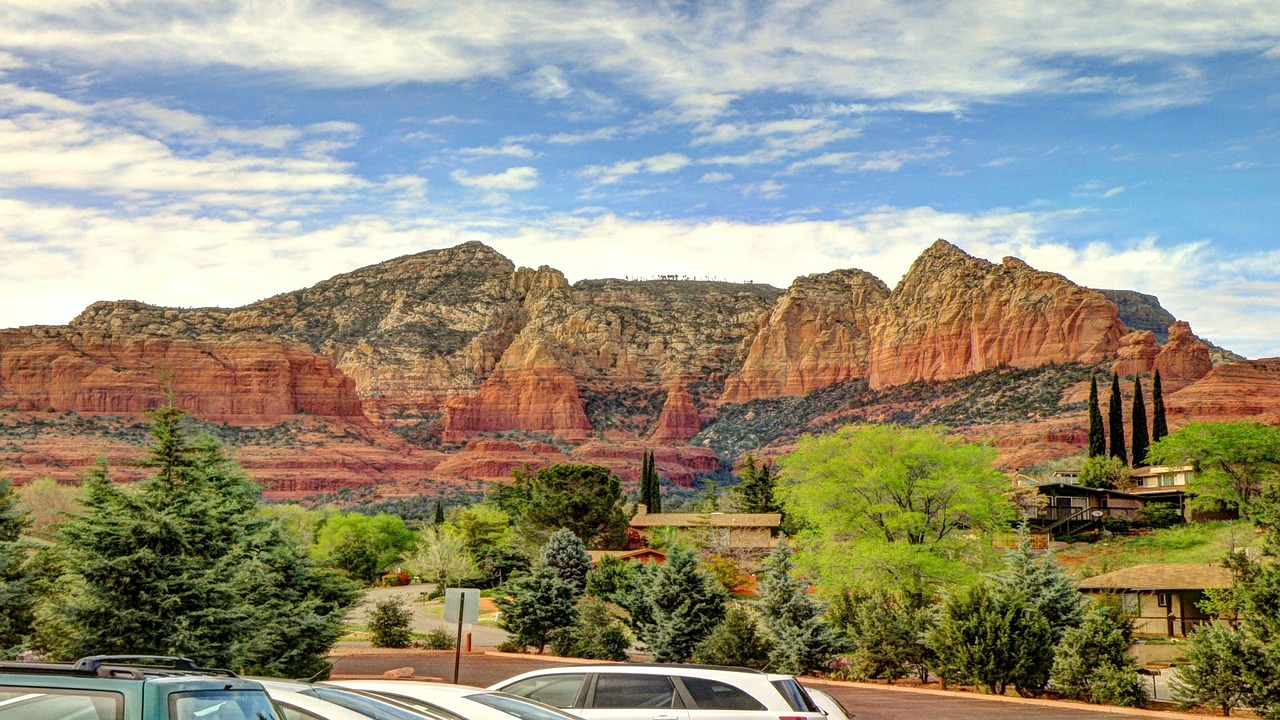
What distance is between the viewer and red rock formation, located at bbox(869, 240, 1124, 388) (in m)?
137

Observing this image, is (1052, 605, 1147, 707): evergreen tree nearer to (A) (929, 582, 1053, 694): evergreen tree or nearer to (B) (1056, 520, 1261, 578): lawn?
(A) (929, 582, 1053, 694): evergreen tree

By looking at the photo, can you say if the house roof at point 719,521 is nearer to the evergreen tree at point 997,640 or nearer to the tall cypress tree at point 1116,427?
the tall cypress tree at point 1116,427

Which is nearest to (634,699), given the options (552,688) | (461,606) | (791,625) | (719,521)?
(552,688)

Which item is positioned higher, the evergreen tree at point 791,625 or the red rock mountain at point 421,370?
the red rock mountain at point 421,370

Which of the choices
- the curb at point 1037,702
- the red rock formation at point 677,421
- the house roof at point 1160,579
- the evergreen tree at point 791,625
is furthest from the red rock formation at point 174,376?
the curb at point 1037,702

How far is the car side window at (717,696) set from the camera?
12656mm

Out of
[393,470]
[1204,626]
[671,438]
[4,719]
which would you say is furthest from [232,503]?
[671,438]

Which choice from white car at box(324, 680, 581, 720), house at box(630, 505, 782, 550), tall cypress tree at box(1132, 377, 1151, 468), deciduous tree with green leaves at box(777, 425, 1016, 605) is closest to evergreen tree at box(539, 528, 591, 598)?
deciduous tree with green leaves at box(777, 425, 1016, 605)

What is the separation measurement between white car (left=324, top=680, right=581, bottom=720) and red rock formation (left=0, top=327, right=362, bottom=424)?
151 meters

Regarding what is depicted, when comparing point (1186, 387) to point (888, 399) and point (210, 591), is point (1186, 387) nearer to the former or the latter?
point (888, 399)

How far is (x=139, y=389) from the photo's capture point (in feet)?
510

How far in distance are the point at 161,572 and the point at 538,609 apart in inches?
997

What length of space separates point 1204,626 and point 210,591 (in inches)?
732

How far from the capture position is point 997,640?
27109mm
